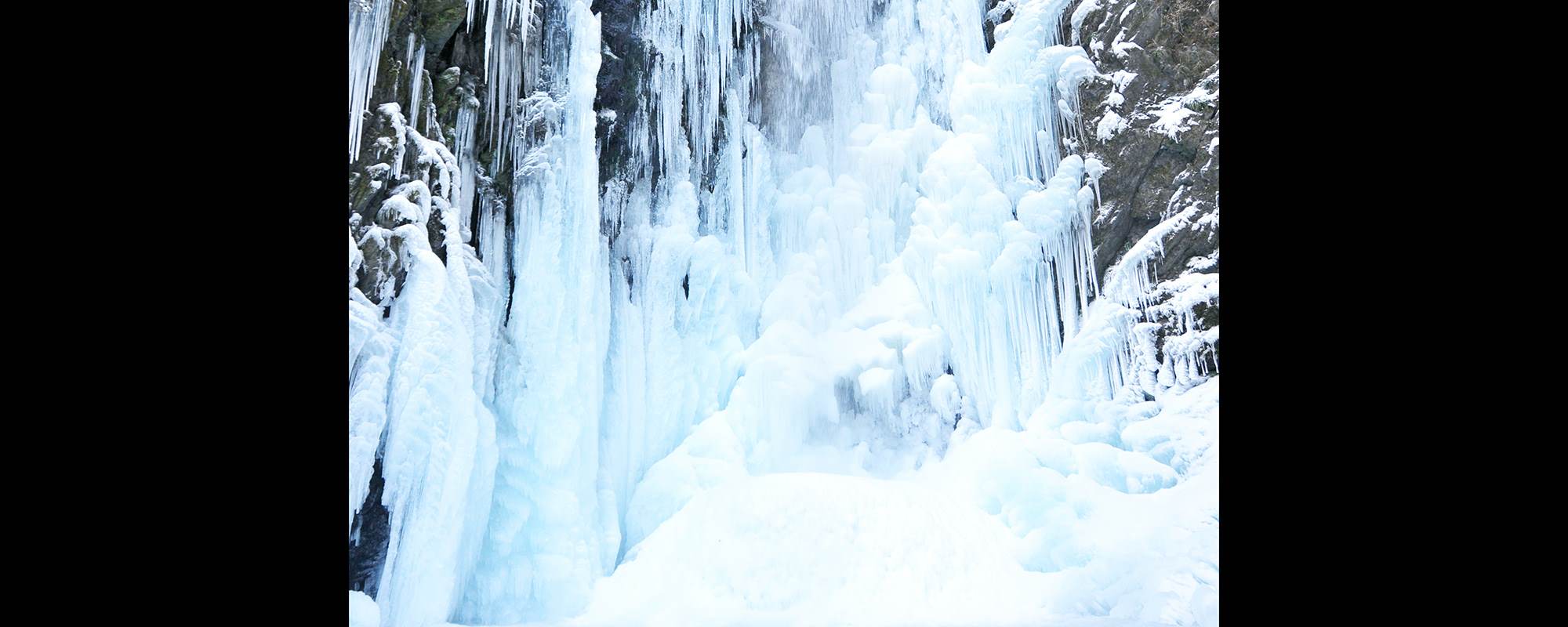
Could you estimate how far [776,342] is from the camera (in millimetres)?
5594

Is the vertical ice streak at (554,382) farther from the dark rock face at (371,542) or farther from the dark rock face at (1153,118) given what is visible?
the dark rock face at (1153,118)

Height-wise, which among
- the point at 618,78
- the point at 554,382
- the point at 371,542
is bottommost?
the point at 371,542

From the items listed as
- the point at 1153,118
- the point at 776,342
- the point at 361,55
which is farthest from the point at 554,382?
the point at 1153,118

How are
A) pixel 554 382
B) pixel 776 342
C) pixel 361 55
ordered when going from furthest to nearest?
pixel 776 342 < pixel 554 382 < pixel 361 55

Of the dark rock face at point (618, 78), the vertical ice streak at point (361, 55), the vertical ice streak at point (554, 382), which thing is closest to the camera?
the vertical ice streak at point (361, 55)

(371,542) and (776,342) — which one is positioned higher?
(776,342)

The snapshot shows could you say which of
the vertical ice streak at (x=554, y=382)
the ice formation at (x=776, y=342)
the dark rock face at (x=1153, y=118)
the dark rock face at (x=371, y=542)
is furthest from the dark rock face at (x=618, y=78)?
the dark rock face at (x=1153, y=118)

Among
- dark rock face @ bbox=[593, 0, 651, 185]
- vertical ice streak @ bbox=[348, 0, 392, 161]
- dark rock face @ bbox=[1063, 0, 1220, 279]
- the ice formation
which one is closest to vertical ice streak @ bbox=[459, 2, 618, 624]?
the ice formation

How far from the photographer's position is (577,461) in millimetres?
4598

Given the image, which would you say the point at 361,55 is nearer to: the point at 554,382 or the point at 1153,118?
the point at 554,382

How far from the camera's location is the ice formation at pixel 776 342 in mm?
4004

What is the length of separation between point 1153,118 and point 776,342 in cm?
242

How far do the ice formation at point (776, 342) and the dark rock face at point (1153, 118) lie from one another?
0.07 metres
